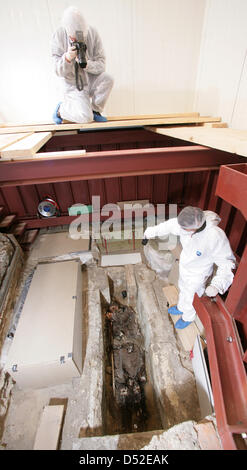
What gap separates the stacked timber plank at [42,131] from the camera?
1.20 meters

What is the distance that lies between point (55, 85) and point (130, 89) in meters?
1.01

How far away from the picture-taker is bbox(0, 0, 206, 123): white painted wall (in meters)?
1.96

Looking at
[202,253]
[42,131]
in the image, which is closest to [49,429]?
[202,253]

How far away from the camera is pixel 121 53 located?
2182 millimetres

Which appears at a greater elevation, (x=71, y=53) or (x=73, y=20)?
(x=73, y=20)

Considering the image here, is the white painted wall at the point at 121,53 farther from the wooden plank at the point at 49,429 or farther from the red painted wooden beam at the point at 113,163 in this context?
the wooden plank at the point at 49,429

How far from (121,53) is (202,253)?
263 cm

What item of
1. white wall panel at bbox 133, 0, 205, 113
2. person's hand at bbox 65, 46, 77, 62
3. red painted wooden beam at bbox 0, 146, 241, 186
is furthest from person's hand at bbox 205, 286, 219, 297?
white wall panel at bbox 133, 0, 205, 113

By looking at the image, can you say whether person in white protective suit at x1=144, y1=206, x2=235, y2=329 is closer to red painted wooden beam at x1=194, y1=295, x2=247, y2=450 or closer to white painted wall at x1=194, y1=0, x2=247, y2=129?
red painted wooden beam at x1=194, y1=295, x2=247, y2=450

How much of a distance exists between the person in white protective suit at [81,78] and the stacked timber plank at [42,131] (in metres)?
0.14

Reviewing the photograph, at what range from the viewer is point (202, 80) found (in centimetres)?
224

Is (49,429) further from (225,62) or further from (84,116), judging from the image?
(225,62)

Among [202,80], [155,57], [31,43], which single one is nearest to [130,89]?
[155,57]
